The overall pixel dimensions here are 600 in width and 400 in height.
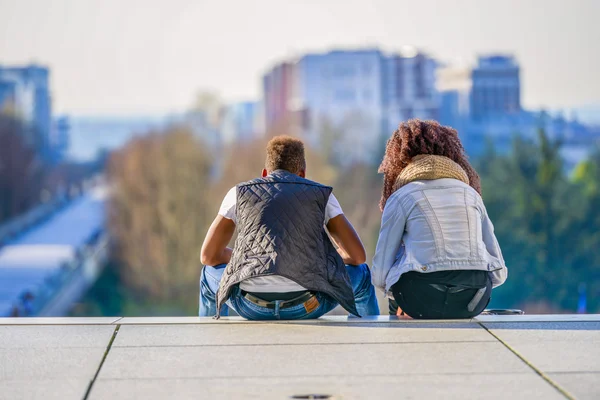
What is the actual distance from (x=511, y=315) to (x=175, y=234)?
54840 mm

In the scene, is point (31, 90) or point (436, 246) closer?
point (436, 246)

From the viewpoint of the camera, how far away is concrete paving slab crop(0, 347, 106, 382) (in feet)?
19.2

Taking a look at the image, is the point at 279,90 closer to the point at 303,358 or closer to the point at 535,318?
the point at 535,318

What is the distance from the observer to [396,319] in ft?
24.0

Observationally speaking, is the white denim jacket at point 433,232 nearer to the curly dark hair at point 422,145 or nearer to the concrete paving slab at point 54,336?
the curly dark hair at point 422,145

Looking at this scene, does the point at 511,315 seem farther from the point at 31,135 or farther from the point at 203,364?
the point at 31,135

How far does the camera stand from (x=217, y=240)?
24.6ft

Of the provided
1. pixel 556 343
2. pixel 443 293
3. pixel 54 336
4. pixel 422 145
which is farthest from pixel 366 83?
pixel 556 343

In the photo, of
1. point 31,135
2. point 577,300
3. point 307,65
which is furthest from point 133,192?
point 307,65

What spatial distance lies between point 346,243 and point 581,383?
2290 millimetres

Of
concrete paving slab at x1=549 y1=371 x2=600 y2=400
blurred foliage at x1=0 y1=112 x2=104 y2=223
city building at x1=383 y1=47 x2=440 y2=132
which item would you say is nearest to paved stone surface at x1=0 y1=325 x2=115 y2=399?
concrete paving slab at x1=549 y1=371 x2=600 y2=400

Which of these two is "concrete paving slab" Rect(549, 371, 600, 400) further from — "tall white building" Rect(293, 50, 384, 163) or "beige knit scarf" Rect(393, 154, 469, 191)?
"tall white building" Rect(293, 50, 384, 163)

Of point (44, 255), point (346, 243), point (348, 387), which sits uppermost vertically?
point (346, 243)

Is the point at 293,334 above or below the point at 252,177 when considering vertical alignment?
above
